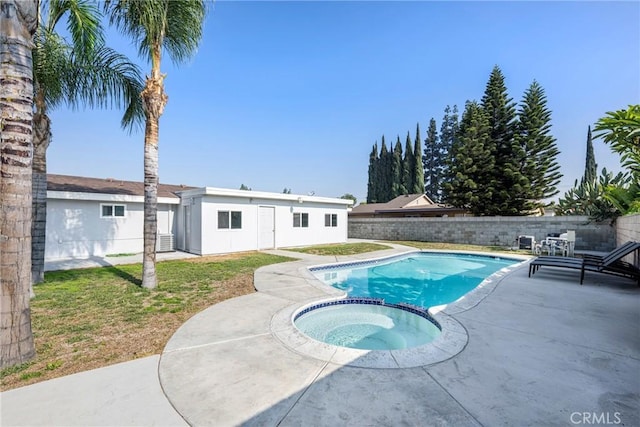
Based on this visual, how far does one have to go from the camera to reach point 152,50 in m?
6.58

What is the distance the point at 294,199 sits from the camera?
631 inches

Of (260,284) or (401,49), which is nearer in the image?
(260,284)

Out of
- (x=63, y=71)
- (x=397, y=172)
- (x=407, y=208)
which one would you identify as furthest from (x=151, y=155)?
(x=397, y=172)

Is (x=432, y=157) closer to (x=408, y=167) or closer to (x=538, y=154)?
(x=408, y=167)

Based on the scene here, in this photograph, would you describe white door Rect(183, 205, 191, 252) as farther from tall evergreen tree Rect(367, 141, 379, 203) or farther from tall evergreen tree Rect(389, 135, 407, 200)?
tall evergreen tree Rect(367, 141, 379, 203)

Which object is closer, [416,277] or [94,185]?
[416,277]

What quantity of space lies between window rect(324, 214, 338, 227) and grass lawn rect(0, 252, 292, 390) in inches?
372

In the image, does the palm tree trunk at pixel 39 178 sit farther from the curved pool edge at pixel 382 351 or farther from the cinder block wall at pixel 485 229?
the cinder block wall at pixel 485 229

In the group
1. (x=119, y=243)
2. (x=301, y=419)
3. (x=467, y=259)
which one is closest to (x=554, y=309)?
(x=301, y=419)

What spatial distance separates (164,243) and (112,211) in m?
2.63

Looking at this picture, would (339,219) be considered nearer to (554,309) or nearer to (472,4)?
(472,4)

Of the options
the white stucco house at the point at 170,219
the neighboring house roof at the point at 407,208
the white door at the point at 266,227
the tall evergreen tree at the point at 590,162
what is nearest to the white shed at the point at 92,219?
the white stucco house at the point at 170,219

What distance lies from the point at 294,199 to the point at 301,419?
14014mm

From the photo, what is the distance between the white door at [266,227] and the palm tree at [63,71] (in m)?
8.33
